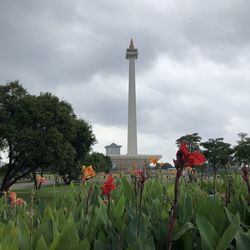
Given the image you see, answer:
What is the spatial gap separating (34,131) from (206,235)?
Result: 74.5 ft

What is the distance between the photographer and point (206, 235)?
4.85ft

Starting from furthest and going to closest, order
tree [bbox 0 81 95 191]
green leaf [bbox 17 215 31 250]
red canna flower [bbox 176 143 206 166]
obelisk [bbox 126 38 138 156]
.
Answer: obelisk [bbox 126 38 138 156]
tree [bbox 0 81 95 191]
green leaf [bbox 17 215 31 250]
red canna flower [bbox 176 143 206 166]

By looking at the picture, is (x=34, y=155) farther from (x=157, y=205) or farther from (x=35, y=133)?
(x=157, y=205)

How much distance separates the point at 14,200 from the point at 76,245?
145 cm

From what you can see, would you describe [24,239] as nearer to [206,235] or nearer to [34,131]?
[206,235]

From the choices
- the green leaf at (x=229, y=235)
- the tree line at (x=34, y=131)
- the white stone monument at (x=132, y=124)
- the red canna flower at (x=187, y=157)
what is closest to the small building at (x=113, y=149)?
the white stone monument at (x=132, y=124)

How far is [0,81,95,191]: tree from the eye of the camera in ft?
76.8

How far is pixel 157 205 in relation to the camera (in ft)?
7.01

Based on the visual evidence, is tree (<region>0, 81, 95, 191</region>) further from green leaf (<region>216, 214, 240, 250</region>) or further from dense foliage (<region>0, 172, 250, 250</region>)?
green leaf (<region>216, 214, 240, 250</region>)

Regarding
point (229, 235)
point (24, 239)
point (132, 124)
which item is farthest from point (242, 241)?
point (132, 124)

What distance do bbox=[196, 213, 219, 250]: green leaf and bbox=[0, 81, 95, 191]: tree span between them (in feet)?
70.5

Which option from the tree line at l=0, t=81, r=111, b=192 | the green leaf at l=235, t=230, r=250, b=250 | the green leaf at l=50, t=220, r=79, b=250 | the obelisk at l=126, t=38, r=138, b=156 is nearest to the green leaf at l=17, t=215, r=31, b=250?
the green leaf at l=50, t=220, r=79, b=250

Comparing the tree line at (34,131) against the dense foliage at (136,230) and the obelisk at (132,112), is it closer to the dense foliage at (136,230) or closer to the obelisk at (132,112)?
the dense foliage at (136,230)

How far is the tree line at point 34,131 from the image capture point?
76.8ft
